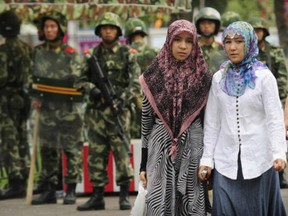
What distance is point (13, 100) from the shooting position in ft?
41.8

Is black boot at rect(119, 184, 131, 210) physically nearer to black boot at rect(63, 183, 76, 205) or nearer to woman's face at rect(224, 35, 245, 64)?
black boot at rect(63, 183, 76, 205)

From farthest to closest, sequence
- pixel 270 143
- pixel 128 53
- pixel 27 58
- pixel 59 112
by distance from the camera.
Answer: pixel 27 58
pixel 59 112
pixel 128 53
pixel 270 143

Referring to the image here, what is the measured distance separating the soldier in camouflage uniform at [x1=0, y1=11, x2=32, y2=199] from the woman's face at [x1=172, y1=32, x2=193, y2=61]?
5.39 m

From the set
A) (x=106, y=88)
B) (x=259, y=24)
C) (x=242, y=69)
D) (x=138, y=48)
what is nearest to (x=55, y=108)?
(x=106, y=88)

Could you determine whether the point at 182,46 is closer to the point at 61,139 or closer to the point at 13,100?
the point at 61,139

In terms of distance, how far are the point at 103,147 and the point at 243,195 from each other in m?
4.14

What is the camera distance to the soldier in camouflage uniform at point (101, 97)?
36.3 ft

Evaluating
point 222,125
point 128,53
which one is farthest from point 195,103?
point 128,53

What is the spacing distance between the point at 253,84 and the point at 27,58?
19.7 ft

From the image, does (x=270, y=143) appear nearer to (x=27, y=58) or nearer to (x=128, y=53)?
(x=128, y=53)

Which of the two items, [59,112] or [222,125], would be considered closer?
[222,125]

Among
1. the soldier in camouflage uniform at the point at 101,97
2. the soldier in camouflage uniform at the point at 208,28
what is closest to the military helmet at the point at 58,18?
the soldier in camouflage uniform at the point at 101,97

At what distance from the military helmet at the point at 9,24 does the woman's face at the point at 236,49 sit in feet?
19.6

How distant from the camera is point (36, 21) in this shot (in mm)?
12406
